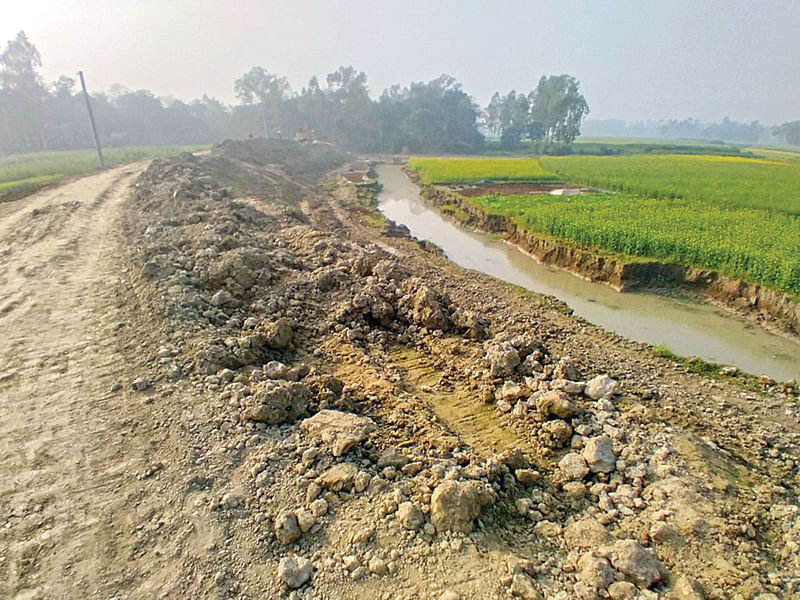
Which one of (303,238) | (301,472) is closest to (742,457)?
(301,472)

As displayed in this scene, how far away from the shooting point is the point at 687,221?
1656 centimetres

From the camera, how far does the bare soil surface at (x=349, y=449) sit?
370 centimetres

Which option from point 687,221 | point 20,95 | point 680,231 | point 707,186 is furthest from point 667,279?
point 20,95

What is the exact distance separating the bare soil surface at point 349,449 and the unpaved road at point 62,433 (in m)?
0.02

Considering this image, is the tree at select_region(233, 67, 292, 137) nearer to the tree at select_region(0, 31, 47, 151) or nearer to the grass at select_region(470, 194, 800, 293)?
the tree at select_region(0, 31, 47, 151)

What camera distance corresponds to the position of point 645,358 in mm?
8758

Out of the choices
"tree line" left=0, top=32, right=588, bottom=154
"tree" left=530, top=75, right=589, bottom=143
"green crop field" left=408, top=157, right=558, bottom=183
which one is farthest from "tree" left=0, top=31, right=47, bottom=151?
"tree" left=530, top=75, right=589, bottom=143

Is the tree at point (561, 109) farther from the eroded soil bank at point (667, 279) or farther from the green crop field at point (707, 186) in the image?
the eroded soil bank at point (667, 279)

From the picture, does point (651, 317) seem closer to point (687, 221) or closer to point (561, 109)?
point (687, 221)

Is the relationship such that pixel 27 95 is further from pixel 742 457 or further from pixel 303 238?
pixel 742 457

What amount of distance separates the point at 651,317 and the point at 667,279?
2.16 metres

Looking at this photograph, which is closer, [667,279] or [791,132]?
[667,279]

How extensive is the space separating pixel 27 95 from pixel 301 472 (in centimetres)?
6749

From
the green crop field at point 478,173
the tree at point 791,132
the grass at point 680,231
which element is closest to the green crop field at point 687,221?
the grass at point 680,231
